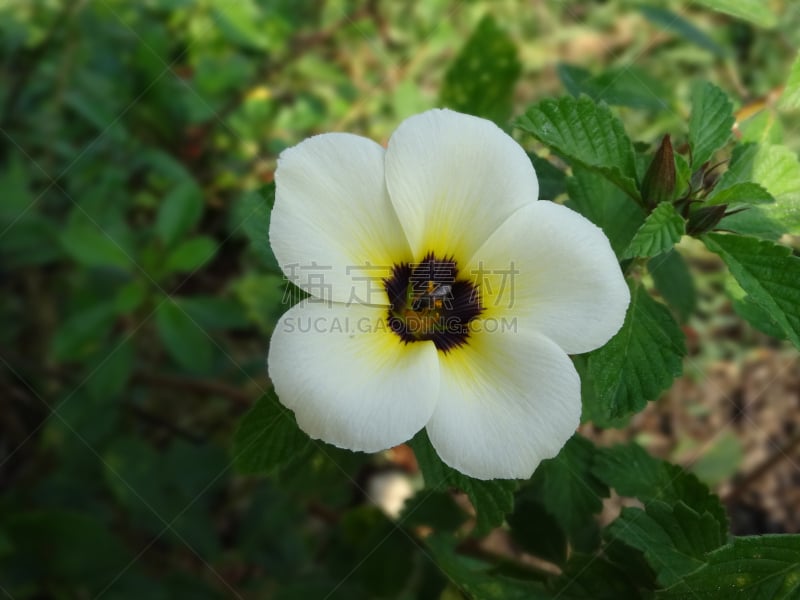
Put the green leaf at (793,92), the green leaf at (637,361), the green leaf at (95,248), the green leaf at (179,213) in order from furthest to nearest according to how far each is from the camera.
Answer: the green leaf at (179,213)
the green leaf at (95,248)
the green leaf at (793,92)
the green leaf at (637,361)

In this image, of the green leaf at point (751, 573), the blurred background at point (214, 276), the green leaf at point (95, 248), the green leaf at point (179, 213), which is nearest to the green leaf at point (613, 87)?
the blurred background at point (214, 276)

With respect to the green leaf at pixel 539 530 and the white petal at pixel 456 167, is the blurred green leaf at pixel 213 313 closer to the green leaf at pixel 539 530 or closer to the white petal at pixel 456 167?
the green leaf at pixel 539 530

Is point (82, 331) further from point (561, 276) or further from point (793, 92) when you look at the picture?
point (793, 92)

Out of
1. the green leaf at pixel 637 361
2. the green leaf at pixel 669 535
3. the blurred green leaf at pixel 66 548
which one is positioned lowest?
the blurred green leaf at pixel 66 548

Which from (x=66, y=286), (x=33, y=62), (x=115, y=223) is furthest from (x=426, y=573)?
(x=33, y=62)

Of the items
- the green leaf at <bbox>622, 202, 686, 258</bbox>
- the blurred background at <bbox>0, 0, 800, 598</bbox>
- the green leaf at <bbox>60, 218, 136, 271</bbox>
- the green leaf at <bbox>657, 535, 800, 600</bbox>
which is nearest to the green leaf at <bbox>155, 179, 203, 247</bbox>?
the blurred background at <bbox>0, 0, 800, 598</bbox>

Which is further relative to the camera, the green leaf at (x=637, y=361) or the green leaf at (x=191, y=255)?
the green leaf at (x=191, y=255)
